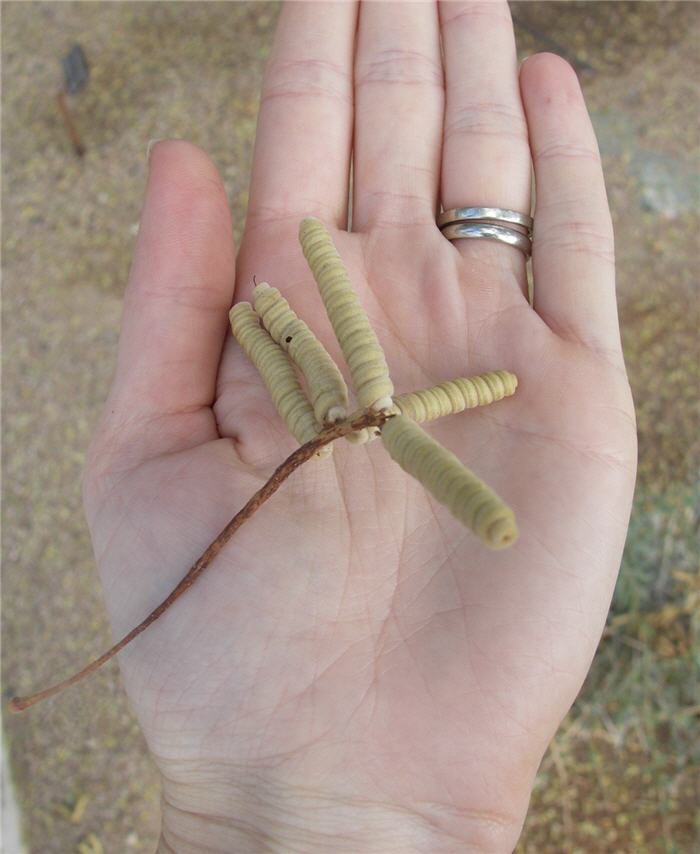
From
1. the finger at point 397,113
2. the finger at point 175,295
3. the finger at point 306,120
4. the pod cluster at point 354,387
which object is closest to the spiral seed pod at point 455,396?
the pod cluster at point 354,387

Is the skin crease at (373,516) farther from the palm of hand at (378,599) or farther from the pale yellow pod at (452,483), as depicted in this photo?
the pale yellow pod at (452,483)

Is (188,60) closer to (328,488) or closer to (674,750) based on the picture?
(328,488)

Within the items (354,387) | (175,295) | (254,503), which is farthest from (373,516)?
(175,295)

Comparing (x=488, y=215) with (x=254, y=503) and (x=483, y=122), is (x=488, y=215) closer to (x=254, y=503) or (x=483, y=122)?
(x=483, y=122)

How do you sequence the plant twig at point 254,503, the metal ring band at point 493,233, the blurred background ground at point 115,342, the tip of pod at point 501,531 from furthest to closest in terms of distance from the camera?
the blurred background ground at point 115,342
the metal ring band at point 493,233
the plant twig at point 254,503
the tip of pod at point 501,531

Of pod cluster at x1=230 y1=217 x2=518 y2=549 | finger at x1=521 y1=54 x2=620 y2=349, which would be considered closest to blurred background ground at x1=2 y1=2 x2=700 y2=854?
finger at x1=521 y1=54 x2=620 y2=349
